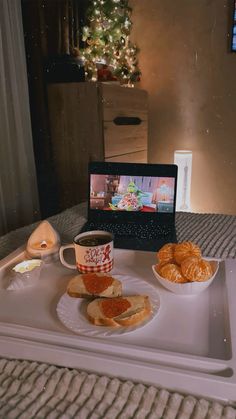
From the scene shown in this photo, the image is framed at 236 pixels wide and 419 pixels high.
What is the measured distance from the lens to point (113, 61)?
8.14ft

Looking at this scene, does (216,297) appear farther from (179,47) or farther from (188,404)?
(179,47)

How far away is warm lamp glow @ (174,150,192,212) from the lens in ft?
8.64

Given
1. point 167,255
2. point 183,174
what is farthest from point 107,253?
point 183,174

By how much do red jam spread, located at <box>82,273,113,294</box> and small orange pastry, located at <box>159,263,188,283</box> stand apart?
11 centimetres

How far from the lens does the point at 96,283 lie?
2.01 ft

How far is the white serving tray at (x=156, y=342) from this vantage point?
438 millimetres

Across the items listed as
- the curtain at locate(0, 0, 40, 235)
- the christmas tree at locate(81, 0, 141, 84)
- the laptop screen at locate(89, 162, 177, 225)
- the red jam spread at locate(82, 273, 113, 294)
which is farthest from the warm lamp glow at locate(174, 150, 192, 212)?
the red jam spread at locate(82, 273, 113, 294)

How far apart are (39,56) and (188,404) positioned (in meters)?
2.18

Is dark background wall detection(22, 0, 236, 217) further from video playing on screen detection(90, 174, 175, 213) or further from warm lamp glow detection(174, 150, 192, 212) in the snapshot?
video playing on screen detection(90, 174, 175, 213)

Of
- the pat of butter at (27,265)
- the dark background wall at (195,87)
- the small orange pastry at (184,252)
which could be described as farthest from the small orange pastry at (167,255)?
the dark background wall at (195,87)

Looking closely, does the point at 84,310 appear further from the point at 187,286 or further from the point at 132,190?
the point at 132,190

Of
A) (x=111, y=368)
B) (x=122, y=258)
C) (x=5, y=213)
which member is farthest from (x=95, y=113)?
(x=111, y=368)

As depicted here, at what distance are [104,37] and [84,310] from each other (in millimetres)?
2229

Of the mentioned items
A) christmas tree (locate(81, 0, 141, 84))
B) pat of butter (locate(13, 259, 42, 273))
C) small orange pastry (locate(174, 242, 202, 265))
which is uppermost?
christmas tree (locate(81, 0, 141, 84))
